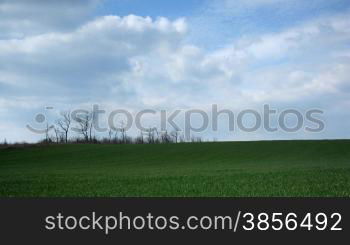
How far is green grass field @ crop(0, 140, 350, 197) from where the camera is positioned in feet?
81.5

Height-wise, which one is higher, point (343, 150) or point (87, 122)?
point (87, 122)

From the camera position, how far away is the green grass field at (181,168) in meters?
24.8

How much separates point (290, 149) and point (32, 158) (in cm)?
4576

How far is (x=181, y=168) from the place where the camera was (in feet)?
176

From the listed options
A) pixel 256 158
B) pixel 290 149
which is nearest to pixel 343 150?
pixel 290 149

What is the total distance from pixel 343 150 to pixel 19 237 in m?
69.3

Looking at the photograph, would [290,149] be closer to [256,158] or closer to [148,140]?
[256,158]

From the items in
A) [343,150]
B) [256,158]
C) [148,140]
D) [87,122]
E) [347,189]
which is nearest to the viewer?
[347,189]

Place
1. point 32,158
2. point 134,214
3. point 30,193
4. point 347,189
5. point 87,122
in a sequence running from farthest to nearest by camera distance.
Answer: point 87,122
point 32,158
point 30,193
point 347,189
point 134,214

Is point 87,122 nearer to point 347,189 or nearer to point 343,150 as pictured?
point 343,150

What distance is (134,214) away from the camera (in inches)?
486

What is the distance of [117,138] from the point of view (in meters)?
116

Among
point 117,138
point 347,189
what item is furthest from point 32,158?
point 347,189

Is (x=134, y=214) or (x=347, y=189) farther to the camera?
(x=347, y=189)
